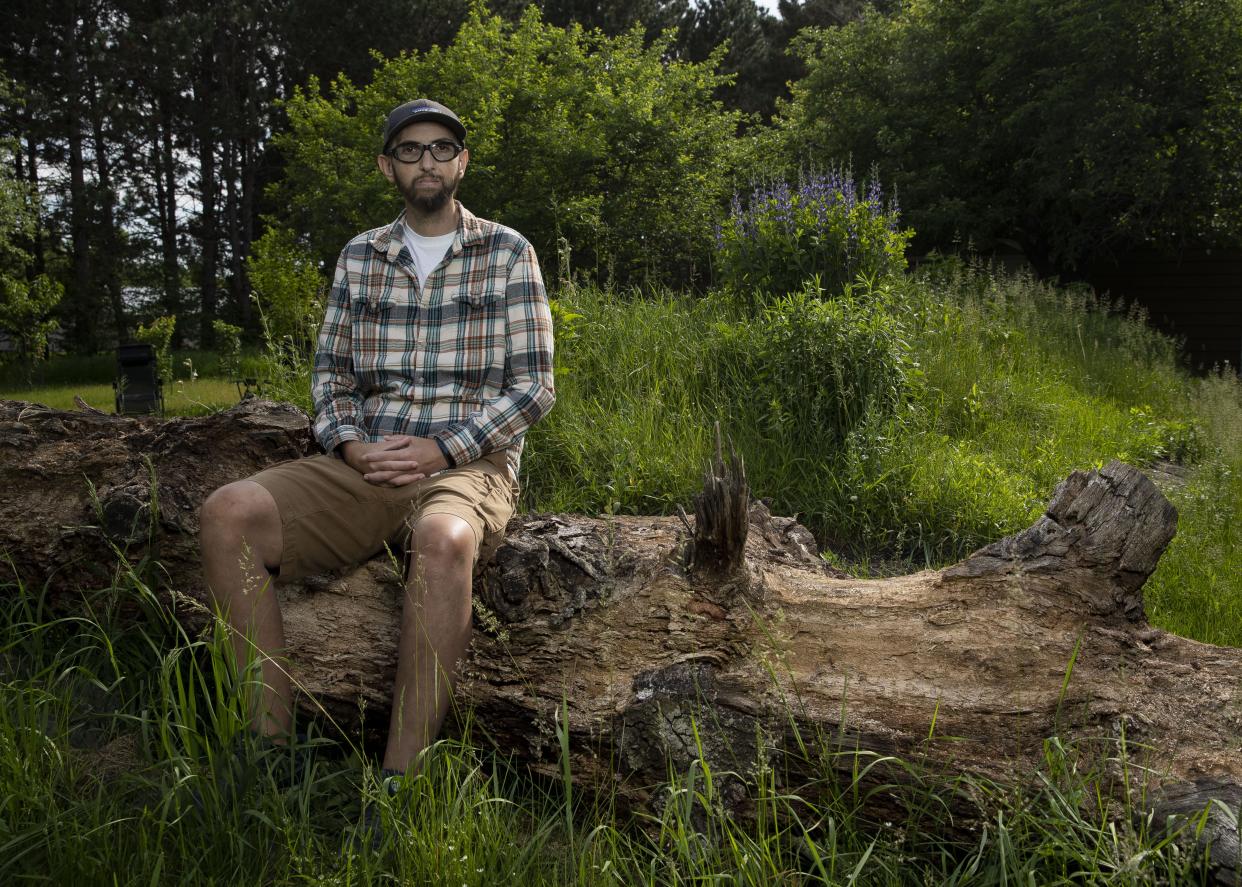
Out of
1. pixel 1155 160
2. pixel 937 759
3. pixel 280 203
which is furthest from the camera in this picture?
pixel 280 203

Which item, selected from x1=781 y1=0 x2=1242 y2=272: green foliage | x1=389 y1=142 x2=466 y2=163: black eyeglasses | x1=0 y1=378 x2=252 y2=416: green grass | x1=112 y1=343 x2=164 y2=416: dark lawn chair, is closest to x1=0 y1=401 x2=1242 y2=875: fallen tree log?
x1=389 y1=142 x2=466 y2=163: black eyeglasses

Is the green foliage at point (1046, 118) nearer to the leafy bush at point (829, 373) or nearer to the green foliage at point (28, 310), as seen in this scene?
the leafy bush at point (829, 373)

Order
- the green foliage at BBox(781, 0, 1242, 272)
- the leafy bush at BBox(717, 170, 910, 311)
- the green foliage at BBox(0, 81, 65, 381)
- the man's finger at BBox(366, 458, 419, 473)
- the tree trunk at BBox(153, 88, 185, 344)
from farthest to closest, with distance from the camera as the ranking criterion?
the tree trunk at BBox(153, 88, 185, 344)
the green foliage at BBox(0, 81, 65, 381)
the green foliage at BBox(781, 0, 1242, 272)
the leafy bush at BBox(717, 170, 910, 311)
the man's finger at BBox(366, 458, 419, 473)

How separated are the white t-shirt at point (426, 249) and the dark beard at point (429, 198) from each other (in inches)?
3.9

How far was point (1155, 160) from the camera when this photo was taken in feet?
44.2

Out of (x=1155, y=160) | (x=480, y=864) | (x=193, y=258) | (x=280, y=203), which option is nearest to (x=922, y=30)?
(x=1155, y=160)

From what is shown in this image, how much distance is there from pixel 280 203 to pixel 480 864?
977 inches

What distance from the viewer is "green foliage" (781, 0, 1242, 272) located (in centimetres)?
1345

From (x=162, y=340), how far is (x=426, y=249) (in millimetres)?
13509

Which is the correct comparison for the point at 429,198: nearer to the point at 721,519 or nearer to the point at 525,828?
the point at 721,519

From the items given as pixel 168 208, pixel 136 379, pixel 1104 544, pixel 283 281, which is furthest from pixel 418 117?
pixel 168 208

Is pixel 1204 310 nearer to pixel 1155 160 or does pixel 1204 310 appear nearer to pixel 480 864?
pixel 1155 160

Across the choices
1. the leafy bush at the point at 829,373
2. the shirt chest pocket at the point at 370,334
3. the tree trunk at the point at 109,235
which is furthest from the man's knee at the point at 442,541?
the tree trunk at the point at 109,235

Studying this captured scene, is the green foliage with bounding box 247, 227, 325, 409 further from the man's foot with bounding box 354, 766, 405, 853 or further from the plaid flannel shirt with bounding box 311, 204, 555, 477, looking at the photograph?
the man's foot with bounding box 354, 766, 405, 853
